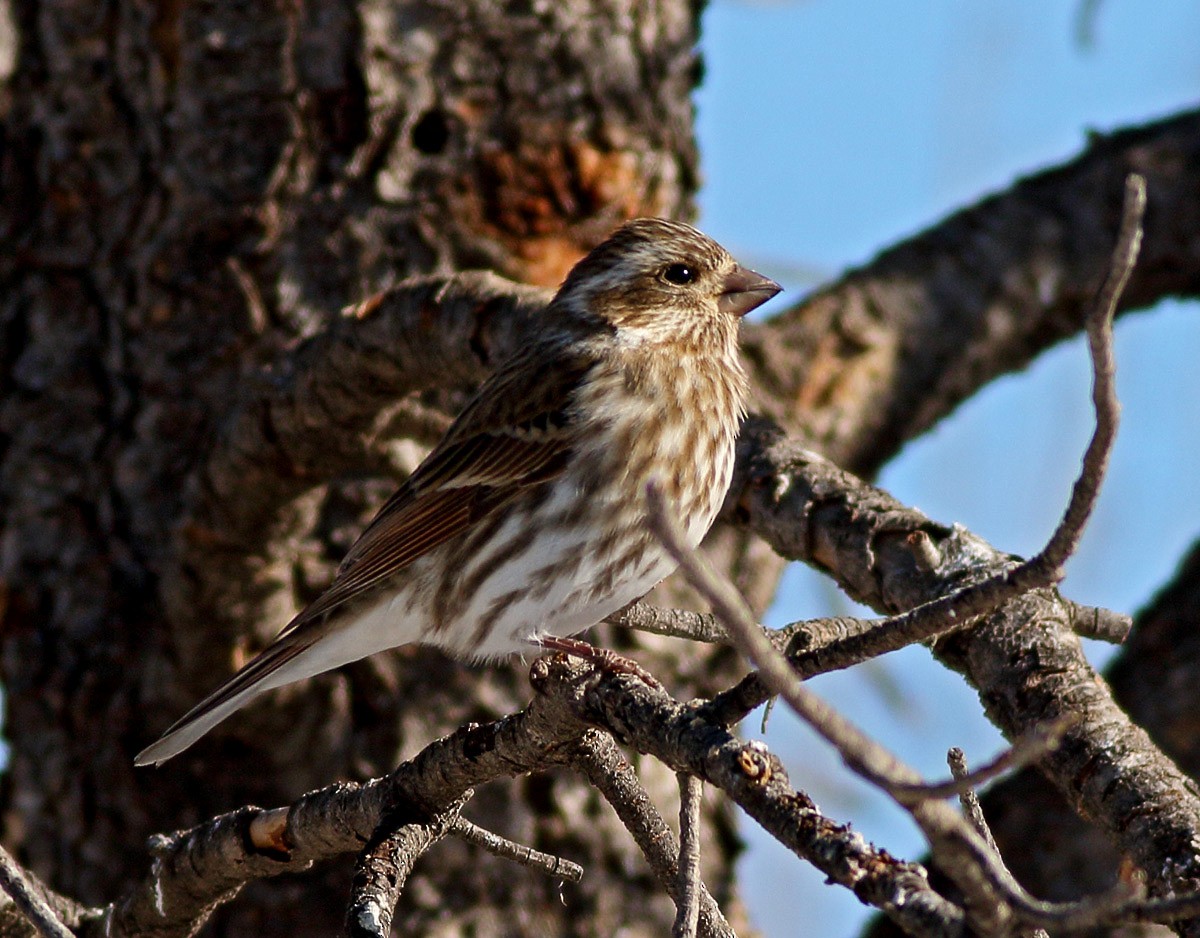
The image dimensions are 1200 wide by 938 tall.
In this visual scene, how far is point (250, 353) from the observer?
4992mm

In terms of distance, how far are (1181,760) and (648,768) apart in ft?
6.13

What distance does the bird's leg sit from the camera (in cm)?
324

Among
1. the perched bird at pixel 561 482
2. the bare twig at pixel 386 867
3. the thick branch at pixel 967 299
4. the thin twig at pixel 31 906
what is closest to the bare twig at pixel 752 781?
the bare twig at pixel 386 867

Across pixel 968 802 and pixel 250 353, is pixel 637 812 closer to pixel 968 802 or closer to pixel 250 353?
pixel 968 802

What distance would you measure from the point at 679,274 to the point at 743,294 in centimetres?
22

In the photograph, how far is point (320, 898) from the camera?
4.83 m

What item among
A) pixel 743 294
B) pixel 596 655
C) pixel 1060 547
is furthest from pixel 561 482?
pixel 1060 547

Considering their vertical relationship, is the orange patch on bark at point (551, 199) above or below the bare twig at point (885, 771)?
above

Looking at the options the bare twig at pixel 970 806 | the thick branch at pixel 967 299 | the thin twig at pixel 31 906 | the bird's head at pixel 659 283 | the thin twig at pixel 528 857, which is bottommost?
the thin twig at pixel 31 906

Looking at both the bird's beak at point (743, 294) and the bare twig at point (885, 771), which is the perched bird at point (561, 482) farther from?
the bare twig at point (885, 771)

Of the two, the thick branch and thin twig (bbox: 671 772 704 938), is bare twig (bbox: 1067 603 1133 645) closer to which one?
thin twig (bbox: 671 772 704 938)

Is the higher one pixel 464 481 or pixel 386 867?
pixel 464 481

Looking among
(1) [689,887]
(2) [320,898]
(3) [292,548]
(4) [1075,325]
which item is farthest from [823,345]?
(1) [689,887]

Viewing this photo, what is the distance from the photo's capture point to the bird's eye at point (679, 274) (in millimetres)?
4848
